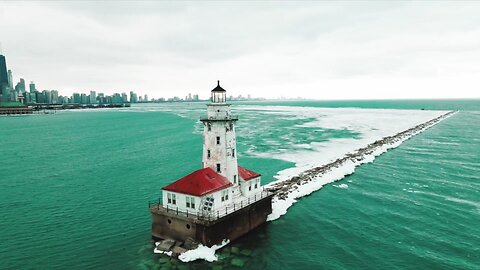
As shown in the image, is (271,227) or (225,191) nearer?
(225,191)

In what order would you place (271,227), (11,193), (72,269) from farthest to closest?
(11,193), (271,227), (72,269)

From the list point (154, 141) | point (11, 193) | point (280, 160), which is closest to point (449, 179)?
point (280, 160)

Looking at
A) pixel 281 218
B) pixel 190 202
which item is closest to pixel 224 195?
pixel 190 202

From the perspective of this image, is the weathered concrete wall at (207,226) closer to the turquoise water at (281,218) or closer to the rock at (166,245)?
the rock at (166,245)

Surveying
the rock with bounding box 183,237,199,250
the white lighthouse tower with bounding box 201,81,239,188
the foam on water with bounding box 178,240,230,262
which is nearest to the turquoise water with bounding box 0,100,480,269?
the foam on water with bounding box 178,240,230,262

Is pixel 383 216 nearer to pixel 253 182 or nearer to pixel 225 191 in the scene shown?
pixel 253 182

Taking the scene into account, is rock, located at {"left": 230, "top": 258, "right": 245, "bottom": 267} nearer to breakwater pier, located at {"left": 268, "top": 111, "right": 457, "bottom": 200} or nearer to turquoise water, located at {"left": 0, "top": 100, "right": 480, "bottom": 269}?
turquoise water, located at {"left": 0, "top": 100, "right": 480, "bottom": 269}

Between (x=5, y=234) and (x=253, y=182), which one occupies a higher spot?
(x=253, y=182)

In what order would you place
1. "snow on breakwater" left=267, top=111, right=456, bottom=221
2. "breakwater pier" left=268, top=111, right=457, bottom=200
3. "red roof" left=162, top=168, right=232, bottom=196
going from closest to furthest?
"red roof" left=162, top=168, right=232, bottom=196 → "snow on breakwater" left=267, top=111, right=456, bottom=221 → "breakwater pier" left=268, top=111, right=457, bottom=200
